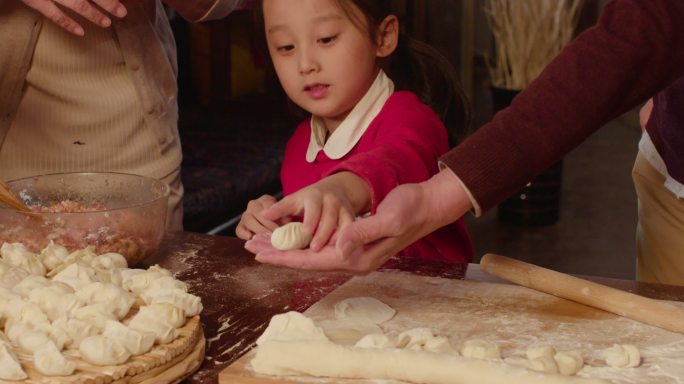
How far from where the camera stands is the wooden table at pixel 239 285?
1.41 metres

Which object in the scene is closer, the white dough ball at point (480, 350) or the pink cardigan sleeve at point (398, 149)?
the white dough ball at point (480, 350)

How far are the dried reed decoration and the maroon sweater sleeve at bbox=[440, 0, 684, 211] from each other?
12.9ft

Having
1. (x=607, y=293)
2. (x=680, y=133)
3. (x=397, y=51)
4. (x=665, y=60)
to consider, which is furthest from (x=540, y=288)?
(x=397, y=51)

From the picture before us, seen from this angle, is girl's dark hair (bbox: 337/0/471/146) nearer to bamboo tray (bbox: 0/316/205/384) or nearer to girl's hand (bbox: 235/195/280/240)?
girl's hand (bbox: 235/195/280/240)

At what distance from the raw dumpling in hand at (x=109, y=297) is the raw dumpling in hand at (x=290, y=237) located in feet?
0.68

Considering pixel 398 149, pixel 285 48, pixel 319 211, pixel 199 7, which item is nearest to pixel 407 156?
pixel 398 149

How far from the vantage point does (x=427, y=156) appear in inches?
75.9

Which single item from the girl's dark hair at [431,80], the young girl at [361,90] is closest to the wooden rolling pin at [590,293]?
the young girl at [361,90]

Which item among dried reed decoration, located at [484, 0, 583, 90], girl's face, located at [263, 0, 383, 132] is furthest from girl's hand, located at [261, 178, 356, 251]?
dried reed decoration, located at [484, 0, 583, 90]

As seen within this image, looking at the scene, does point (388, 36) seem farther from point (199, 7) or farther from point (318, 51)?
point (199, 7)

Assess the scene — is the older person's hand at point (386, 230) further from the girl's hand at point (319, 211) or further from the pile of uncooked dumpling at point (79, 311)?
the pile of uncooked dumpling at point (79, 311)

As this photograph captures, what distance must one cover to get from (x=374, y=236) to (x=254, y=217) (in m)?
0.58

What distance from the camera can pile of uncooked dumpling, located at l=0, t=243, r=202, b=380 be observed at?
1.19m

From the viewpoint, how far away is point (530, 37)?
5398 millimetres
